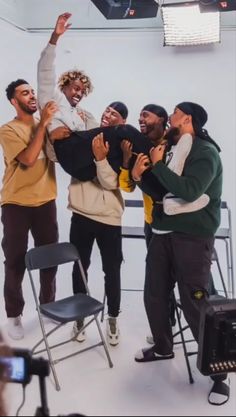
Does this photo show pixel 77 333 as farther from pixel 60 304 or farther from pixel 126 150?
pixel 126 150

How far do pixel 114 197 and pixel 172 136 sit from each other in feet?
1.91

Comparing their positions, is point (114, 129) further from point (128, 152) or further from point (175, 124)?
point (175, 124)

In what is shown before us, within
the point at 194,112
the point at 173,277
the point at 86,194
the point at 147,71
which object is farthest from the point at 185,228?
the point at 147,71

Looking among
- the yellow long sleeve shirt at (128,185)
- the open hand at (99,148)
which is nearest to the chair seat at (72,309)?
the yellow long sleeve shirt at (128,185)

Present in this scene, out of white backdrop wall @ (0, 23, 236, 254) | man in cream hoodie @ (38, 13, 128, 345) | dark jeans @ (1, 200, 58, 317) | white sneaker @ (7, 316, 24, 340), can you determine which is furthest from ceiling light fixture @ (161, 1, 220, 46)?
white sneaker @ (7, 316, 24, 340)

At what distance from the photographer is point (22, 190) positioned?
112 inches

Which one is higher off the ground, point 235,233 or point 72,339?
point 235,233

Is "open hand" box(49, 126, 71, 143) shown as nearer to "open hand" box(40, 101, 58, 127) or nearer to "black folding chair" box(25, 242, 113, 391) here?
"open hand" box(40, 101, 58, 127)

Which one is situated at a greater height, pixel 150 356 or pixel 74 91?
pixel 74 91

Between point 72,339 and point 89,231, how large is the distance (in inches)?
Answer: 27.1

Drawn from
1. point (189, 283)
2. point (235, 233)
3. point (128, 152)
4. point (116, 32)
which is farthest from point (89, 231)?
point (116, 32)

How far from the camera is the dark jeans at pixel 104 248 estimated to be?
9.04 ft

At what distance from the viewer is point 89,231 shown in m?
2.77

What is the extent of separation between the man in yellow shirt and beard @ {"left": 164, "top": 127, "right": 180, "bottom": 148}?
73 centimetres
